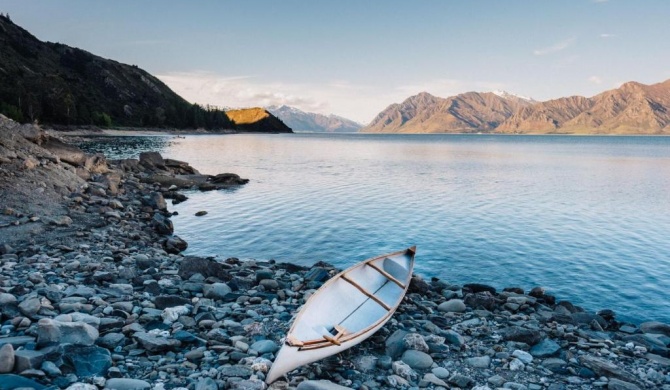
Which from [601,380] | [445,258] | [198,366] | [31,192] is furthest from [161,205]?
[601,380]

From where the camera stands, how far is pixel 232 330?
1002cm

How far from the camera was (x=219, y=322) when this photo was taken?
10258 mm

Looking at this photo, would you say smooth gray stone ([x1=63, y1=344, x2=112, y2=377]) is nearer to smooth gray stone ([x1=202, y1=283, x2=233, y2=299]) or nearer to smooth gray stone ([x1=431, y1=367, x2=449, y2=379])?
smooth gray stone ([x1=202, y1=283, x2=233, y2=299])

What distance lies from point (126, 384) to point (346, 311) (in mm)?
5708

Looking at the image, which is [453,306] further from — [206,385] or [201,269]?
[201,269]

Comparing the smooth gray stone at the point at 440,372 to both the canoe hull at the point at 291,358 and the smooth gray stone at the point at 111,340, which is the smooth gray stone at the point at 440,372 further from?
the smooth gray stone at the point at 111,340

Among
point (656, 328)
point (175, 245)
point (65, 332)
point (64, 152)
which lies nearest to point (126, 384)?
point (65, 332)

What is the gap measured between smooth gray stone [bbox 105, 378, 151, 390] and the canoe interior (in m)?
2.96

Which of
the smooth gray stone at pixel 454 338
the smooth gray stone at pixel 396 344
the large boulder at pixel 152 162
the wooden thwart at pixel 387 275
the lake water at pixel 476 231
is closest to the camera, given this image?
the smooth gray stone at pixel 396 344

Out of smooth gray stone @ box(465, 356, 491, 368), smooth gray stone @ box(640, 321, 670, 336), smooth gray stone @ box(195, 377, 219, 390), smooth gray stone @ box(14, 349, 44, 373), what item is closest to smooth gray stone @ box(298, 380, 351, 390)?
smooth gray stone @ box(195, 377, 219, 390)

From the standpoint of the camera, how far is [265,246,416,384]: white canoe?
8070mm

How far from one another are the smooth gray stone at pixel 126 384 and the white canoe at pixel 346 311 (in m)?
2.32

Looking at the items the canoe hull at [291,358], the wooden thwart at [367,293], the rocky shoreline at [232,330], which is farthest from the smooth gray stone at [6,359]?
the wooden thwart at [367,293]

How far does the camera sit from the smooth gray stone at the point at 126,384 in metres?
7.09
